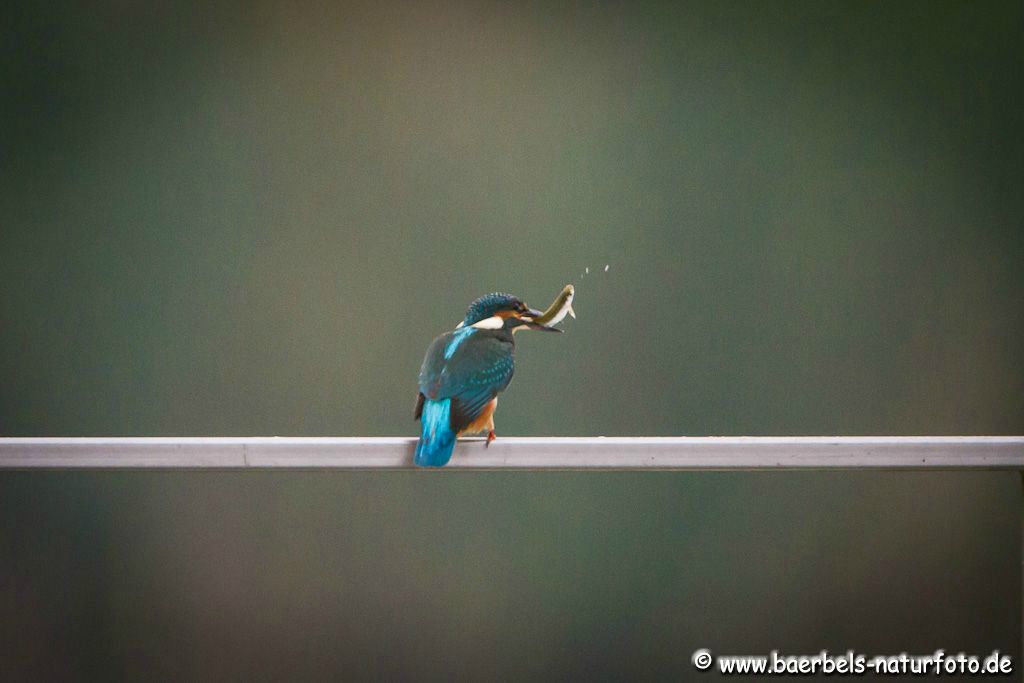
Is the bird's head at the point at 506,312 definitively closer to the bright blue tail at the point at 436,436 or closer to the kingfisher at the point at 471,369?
the kingfisher at the point at 471,369

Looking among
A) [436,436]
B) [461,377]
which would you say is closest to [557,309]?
[461,377]

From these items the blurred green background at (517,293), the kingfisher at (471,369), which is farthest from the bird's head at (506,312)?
the blurred green background at (517,293)

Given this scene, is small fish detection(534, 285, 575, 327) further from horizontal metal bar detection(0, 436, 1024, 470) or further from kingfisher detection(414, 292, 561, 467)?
horizontal metal bar detection(0, 436, 1024, 470)

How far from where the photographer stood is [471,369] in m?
1.17

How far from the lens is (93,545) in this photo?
210 centimetres

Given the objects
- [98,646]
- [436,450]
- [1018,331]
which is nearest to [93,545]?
[98,646]

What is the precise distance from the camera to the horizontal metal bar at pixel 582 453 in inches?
35.2

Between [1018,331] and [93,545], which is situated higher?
[1018,331]

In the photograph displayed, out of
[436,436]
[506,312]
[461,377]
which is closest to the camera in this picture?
[436,436]

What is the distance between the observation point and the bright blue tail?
980 millimetres

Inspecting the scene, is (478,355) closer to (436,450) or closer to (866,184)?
(436,450)

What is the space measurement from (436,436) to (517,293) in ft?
3.47

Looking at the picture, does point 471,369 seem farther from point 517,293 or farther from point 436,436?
point 517,293

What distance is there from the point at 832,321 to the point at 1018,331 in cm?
43
